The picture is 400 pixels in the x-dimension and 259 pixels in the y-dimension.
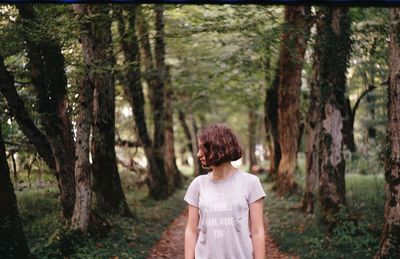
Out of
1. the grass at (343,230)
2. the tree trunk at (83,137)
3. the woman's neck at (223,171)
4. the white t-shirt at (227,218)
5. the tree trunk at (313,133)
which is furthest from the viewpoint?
the tree trunk at (313,133)

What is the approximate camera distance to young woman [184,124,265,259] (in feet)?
11.9

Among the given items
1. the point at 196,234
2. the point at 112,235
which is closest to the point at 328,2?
the point at 196,234

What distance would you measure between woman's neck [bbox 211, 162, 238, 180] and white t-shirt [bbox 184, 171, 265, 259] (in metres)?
0.04

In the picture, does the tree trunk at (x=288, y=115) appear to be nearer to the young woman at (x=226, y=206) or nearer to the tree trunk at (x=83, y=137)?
the tree trunk at (x=83, y=137)

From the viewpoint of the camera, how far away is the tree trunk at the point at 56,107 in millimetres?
11039

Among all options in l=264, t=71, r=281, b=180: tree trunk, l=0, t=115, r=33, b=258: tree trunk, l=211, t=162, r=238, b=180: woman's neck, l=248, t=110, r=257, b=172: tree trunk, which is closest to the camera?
l=211, t=162, r=238, b=180: woman's neck

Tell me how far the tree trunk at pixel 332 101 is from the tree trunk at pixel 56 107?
5.86 meters

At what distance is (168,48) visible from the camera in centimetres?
2270

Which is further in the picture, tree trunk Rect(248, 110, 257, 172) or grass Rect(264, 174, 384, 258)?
tree trunk Rect(248, 110, 257, 172)

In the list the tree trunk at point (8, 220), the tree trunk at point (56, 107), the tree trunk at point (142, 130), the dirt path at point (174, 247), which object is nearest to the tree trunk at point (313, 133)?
the dirt path at point (174, 247)

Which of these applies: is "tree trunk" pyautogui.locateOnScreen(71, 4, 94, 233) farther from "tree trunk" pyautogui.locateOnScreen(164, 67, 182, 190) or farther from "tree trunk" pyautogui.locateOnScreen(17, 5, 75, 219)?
"tree trunk" pyautogui.locateOnScreen(164, 67, 182, 190)

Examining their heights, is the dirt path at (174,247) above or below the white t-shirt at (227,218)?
below

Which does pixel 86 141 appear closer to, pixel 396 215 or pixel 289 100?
pixel 396 215

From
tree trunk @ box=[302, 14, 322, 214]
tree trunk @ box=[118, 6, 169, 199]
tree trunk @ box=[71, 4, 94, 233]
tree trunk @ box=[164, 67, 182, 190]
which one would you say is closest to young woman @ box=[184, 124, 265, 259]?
tree trunk @ box=[71, 4, 94, 233]
